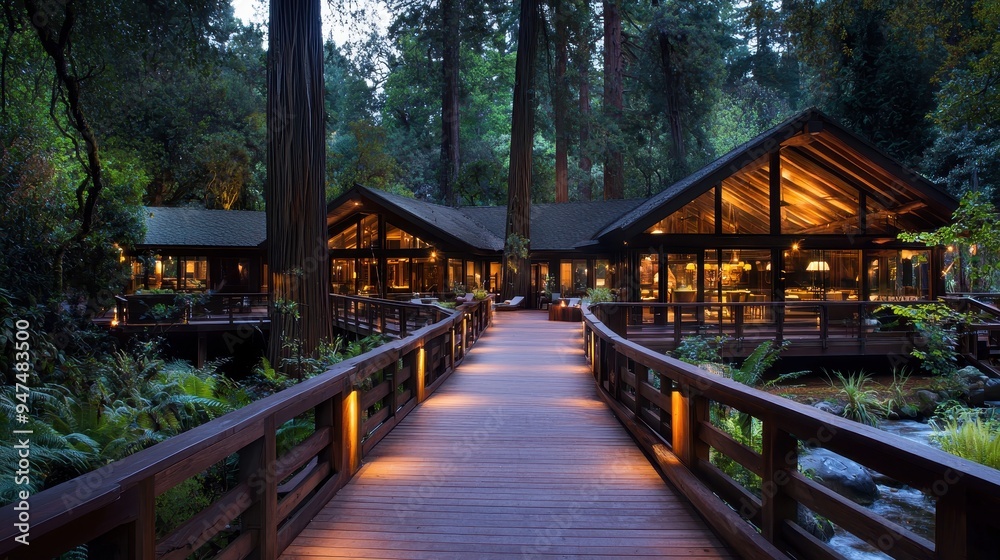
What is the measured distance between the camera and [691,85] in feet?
93.4

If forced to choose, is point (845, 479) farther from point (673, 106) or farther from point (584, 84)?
point (584, 84)

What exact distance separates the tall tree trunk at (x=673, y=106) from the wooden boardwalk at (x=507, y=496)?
23.9 meters

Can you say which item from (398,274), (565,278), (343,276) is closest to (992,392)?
(565,278)

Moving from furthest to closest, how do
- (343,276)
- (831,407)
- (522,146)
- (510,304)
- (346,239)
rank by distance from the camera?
(343,276) < (346,239) < (522,146) < (510,304) < (831,407)

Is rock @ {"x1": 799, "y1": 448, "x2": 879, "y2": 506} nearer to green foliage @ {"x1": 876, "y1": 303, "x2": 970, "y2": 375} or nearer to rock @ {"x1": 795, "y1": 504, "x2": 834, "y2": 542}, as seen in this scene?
rock @ {"x1": 795, "y1": 504, "x2": 834, "y2": 542}

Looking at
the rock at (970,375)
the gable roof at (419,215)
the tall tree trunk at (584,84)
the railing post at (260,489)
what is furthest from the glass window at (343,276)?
the railing post at (260,489)

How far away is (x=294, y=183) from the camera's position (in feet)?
29.3

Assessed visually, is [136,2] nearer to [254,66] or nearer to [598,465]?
[598,465]

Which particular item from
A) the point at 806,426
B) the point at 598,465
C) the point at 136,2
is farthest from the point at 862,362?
the point at 136,2

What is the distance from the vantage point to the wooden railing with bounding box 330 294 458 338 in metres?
12.3

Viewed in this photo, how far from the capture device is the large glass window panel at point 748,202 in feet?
55.8

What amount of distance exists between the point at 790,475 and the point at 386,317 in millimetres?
14083

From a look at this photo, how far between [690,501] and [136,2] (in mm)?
10090

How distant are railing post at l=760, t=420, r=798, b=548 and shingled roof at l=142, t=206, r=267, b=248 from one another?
23.9m
